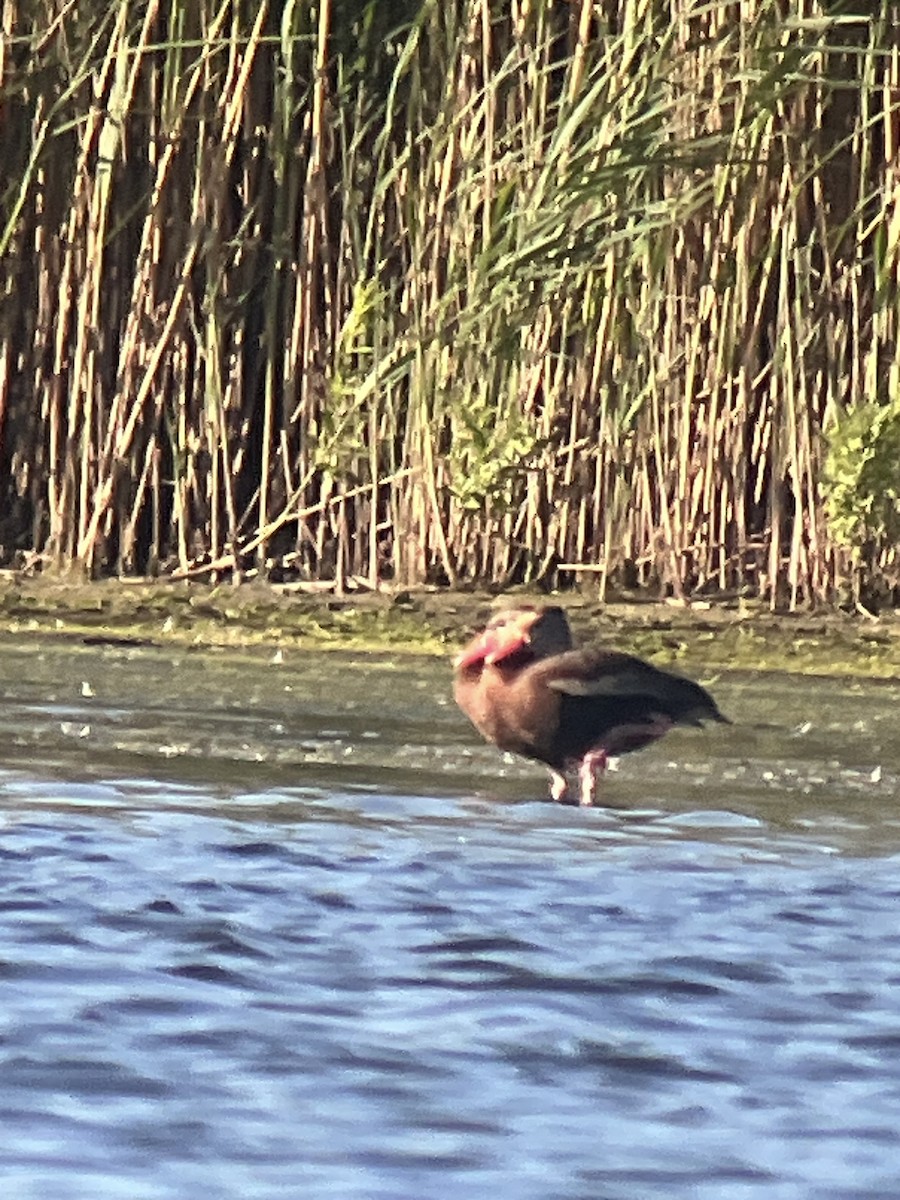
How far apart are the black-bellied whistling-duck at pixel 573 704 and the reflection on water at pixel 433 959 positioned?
103 millimetres

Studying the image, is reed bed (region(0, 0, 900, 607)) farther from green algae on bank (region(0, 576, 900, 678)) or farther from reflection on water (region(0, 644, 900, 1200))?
reflection on water (region(0, 644, 900, 1200))

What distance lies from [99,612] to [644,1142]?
5.48 m

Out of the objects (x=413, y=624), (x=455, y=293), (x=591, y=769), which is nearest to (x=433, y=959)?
(x=591, y=769)

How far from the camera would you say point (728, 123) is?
8516 millimetres

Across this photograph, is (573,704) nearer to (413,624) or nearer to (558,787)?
(558,787)

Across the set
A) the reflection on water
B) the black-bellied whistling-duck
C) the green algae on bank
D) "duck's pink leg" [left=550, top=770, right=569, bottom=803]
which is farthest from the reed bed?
"duck's pink leg" [left=550, top=770, right=569, bottom=803]

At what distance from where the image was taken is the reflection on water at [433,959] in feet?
11.5

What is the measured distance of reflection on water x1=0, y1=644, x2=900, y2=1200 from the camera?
3.52 meters

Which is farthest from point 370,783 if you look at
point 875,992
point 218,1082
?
point 218,1082

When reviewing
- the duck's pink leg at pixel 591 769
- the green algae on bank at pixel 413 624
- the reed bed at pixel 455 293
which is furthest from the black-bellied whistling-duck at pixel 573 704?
the reed bed at pixel 455 293

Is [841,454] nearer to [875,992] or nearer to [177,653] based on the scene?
[177,653]

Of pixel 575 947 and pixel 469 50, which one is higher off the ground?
pixel 469 50

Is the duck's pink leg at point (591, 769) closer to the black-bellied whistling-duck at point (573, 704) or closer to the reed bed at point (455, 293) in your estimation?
the black-bellied whistling-duck at point (573, 704)

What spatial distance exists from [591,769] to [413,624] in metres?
2.02
